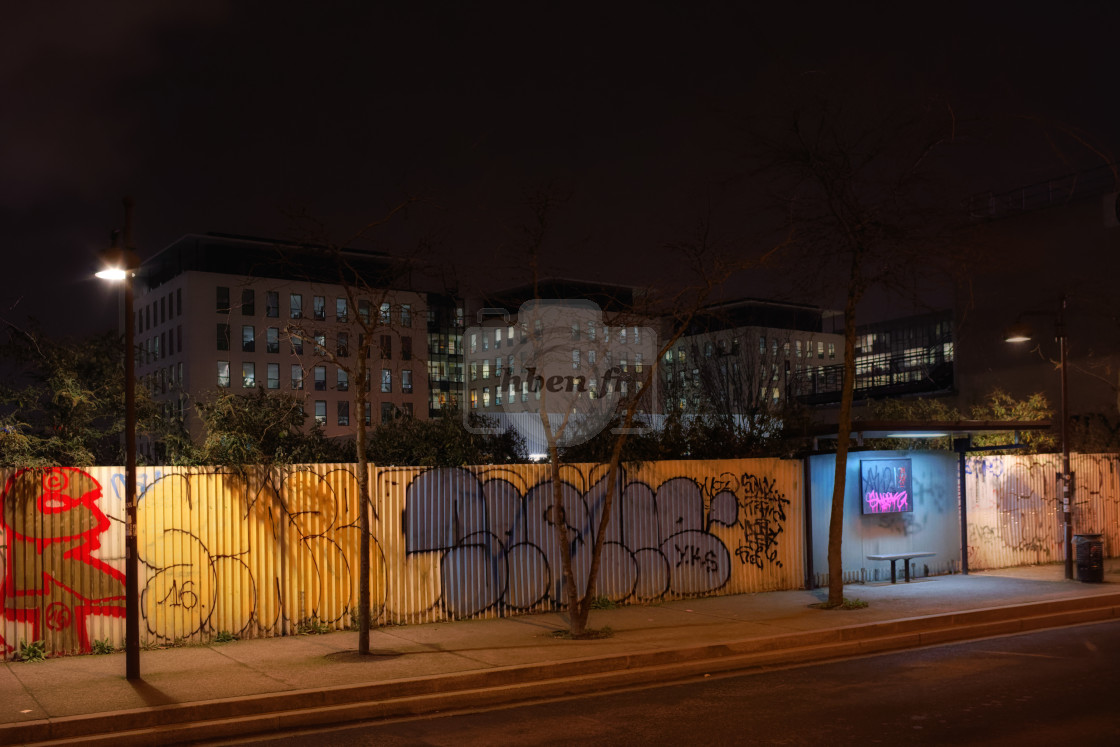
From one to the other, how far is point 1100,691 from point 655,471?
24.7ft

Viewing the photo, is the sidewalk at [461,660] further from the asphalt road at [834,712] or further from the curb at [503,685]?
the asphalt road at [834,712]

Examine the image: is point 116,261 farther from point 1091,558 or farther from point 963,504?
point 1091,558

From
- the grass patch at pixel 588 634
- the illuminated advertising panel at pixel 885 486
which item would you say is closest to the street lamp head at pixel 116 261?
the grass patch at pixel 588 634

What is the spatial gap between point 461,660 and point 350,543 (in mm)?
3093

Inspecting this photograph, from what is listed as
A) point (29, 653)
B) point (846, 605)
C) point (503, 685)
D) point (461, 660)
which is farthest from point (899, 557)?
point (29, 653)

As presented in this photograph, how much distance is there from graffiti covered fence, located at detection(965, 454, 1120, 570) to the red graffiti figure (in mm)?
15476

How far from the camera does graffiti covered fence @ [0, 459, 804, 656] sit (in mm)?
11617

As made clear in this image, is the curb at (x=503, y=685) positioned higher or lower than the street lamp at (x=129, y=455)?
lower

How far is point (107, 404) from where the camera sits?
13.4m

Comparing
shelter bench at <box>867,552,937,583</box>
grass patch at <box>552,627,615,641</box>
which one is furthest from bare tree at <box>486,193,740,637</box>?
shelter bench at <box>867,552,937,583</box>

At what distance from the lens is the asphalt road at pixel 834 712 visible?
8125 mm

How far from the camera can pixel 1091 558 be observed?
1759 centimetres

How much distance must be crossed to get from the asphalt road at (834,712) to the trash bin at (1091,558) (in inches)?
263

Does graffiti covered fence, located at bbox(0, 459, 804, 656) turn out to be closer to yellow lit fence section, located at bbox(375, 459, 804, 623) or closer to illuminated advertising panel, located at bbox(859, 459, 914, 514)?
yellow lit fence section, located at bbox(375, 459, 804, 623)
